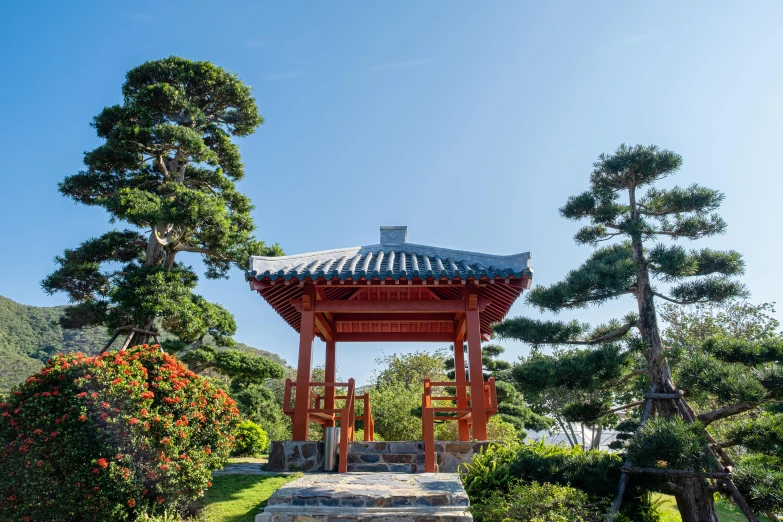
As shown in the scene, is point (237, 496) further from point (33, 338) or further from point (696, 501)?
point (33, 338)

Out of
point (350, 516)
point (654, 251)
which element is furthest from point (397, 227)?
point (350, 516)

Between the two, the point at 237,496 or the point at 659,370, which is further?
the point at 237,496

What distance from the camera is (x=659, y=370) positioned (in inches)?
185

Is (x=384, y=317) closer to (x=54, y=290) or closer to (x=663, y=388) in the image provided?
(x=663, y=388)

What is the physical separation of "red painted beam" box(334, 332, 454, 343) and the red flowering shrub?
4293mm

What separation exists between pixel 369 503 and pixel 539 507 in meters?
1.31

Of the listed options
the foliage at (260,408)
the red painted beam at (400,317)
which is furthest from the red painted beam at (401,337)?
the foliage at (260,408)

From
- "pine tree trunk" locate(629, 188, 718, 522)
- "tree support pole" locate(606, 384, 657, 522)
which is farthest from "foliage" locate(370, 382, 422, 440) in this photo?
"tree support pole" locate(606, 384, 657, 522)

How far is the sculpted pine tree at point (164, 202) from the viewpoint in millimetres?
8602

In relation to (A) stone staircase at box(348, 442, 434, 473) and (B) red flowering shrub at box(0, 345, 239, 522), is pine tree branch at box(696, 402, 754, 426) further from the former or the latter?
(B) red flowering shrub at box(0, 345, 239, 522)

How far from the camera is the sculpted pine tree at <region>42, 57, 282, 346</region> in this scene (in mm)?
8602

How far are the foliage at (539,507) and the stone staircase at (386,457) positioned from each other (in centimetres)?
163

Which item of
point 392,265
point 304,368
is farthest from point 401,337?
point 304,368

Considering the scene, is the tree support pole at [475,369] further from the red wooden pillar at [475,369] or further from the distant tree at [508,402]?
the distant tree at [508,402]
